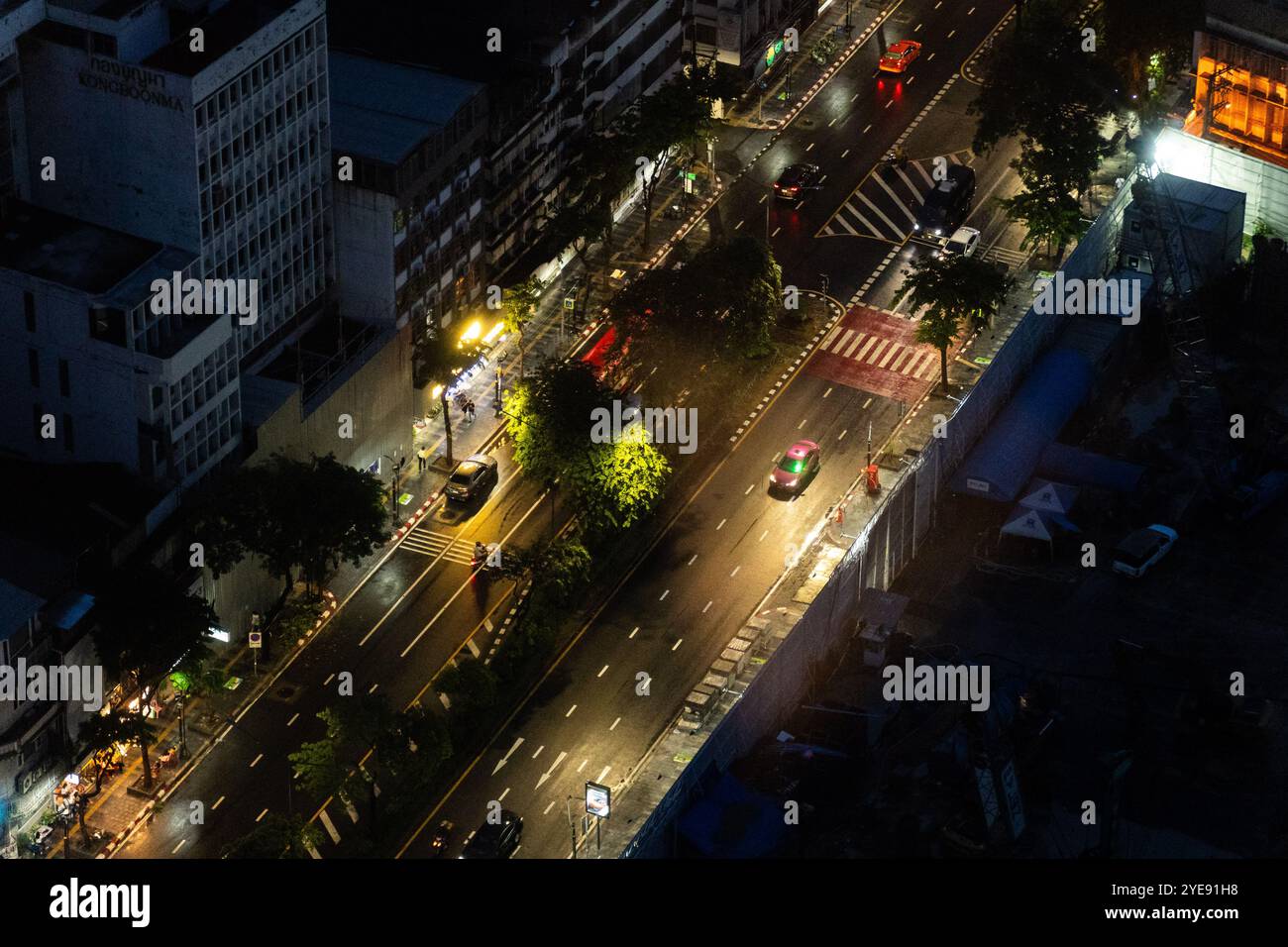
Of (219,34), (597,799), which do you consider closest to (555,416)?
(597,799)

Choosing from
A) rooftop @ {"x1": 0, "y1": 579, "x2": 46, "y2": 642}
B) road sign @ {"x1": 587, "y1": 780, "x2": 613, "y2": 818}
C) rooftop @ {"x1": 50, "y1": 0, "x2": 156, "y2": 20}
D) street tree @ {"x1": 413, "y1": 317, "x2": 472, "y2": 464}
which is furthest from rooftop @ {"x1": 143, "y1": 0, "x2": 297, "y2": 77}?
road sign @ {"x1": 587, "y1": 780, "x2": 613, "y2": 818}

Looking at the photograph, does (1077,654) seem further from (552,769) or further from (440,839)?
(440,839)

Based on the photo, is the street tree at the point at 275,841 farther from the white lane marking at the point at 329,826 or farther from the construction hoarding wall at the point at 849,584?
the construction hoarding wall at the point at 849,584

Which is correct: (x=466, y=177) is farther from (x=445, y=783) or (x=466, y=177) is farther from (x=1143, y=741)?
(x=1143, y=741)

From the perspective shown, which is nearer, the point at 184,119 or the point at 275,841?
the point at 275,841
